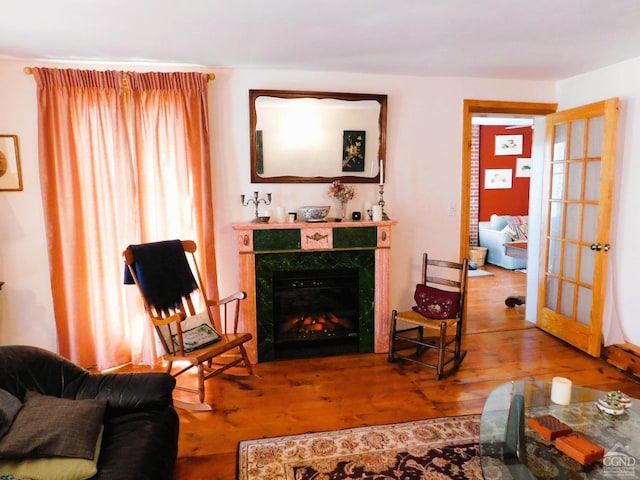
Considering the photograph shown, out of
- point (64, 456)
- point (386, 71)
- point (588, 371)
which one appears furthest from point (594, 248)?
point (64, 456)

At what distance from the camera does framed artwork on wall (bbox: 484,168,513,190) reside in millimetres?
7770

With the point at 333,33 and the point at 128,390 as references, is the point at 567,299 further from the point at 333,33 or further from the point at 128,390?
the point at 128,390

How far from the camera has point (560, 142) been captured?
3863mm

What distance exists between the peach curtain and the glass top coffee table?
2334 mm

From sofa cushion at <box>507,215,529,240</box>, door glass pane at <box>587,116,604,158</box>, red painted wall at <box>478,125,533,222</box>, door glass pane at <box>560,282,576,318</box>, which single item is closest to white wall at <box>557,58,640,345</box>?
door glass pane at <box>587,116,604,158</box>

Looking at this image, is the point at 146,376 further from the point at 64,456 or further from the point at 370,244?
the point at 370,244

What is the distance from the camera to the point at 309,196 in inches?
144

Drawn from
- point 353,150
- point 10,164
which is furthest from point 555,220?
point 10,164

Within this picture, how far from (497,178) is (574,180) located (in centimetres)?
427

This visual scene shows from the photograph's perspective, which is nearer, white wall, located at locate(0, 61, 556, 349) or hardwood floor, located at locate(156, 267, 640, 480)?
hardwood floor, located at locate(156, 267, 640, 480)

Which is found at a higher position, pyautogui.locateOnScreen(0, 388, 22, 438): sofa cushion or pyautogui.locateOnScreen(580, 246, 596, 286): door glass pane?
pyautogui.locateOnScreen(580, 246, 596, 286): door glass pane

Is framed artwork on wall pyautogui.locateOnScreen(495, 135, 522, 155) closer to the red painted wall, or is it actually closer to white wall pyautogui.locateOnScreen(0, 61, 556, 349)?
the red painted wall

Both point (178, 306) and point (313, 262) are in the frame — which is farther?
point (313, 262)

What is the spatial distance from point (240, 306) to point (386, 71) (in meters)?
2.30
